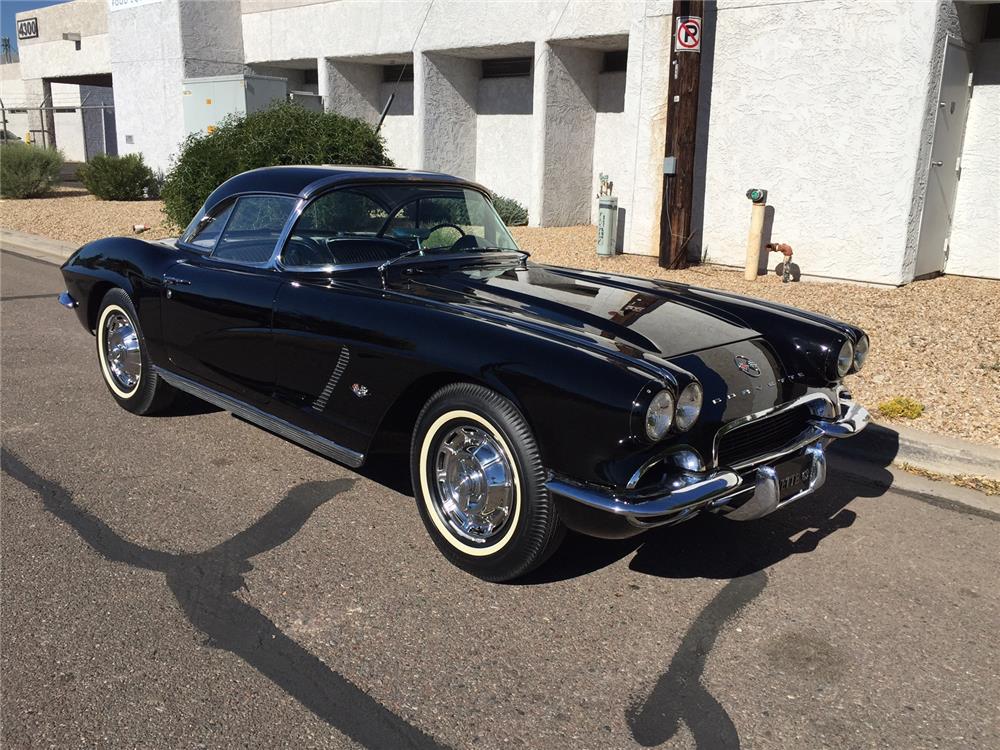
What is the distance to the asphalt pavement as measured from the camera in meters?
2.57

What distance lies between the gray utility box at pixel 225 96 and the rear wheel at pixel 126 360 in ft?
32.8

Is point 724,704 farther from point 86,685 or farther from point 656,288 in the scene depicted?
point 656,288

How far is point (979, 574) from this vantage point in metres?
3.61

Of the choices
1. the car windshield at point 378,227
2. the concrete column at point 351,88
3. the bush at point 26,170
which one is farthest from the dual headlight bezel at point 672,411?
the bush at point 26,170

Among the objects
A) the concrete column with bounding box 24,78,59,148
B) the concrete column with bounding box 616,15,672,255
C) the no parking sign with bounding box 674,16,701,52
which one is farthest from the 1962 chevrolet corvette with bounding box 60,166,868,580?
the concrete column with bounding box 24,78,59,148

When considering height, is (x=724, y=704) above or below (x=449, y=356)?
below

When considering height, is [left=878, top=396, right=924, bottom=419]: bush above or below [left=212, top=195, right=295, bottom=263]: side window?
below

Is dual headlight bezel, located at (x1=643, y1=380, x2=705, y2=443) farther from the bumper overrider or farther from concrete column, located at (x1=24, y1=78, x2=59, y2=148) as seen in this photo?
concrete column, located at (x1=24, y1=78, x2=59, y2=148)

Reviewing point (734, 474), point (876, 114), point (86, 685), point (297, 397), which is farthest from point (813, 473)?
point (876, 114)

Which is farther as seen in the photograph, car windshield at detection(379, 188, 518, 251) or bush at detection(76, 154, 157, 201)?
bush at detection(76, 154, 157, 201)

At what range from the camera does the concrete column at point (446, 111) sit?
14.9 meters

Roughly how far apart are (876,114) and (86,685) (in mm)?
8546

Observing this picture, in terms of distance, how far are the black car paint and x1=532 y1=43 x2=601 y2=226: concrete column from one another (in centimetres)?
898

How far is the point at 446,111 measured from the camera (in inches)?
602
